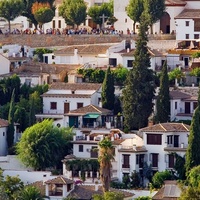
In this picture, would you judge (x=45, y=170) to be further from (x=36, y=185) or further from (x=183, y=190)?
(x=183, y=190)

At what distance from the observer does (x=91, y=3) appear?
396 ft

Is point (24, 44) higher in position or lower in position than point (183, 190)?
higher

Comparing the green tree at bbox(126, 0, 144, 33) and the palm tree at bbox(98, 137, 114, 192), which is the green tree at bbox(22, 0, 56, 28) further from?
the palm tree at bbox(98, 137, 114, 192)

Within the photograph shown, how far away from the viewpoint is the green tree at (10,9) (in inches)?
4496

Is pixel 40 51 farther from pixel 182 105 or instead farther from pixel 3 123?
pixel 182 105

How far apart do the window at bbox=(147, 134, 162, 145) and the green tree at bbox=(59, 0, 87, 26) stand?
2442 cm

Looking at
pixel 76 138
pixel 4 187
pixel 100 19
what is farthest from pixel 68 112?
pixel 100 19

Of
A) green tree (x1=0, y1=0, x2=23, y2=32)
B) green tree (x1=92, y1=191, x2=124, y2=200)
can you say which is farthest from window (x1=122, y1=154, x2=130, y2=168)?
green tree (x1=0, y1=0, x2=23, y2=32)

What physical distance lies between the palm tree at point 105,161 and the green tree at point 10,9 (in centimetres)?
2947

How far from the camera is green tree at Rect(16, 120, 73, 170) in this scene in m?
89.9

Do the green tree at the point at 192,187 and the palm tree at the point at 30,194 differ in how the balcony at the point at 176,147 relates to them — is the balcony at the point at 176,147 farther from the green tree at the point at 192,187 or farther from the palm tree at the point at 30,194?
the palm tree at the point at 30,194

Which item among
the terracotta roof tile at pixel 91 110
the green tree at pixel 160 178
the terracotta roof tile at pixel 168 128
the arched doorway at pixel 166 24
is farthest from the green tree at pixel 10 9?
the green tree at pixel 160 178

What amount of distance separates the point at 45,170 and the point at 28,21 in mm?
28136

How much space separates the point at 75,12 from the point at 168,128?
81.6 ft
